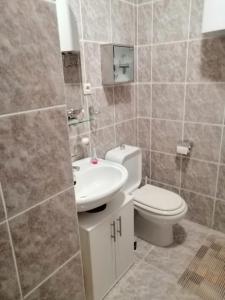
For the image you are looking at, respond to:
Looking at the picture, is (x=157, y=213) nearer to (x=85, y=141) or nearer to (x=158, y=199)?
(x=158, y=199)

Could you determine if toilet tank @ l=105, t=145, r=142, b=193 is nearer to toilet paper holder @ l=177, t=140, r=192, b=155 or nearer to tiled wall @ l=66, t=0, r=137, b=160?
tiled wall @ l=66, t=0, r=137, b=160

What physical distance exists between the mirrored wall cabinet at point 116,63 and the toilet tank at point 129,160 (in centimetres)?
58

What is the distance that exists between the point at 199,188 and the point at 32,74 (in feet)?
6.06

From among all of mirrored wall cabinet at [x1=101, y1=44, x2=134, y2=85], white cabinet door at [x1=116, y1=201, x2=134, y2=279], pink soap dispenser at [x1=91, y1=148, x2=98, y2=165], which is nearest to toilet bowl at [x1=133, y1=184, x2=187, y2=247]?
white cabinet door at [x1=116, y1=201, x2=134, y2=279]

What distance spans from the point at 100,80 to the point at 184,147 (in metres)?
0.94

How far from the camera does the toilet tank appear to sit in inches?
75.0

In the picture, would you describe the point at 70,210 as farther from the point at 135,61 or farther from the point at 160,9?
the point at 160,9

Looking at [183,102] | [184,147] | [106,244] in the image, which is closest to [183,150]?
[184,147]

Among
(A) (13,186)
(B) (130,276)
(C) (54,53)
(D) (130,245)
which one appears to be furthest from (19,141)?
(B) (130,276)

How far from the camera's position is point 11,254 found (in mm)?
783

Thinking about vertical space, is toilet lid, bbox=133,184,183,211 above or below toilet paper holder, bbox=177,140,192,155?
below

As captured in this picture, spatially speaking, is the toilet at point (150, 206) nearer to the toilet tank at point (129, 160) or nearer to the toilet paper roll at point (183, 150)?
the toilet tank at point (129, 160)

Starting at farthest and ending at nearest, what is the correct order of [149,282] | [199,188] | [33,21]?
[199,188]
[149,282]
[33,21]

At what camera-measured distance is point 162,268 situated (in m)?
1.75
